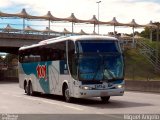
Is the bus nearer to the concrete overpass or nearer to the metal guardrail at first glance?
the concrete overpass

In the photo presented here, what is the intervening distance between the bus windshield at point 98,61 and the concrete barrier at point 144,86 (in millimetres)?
10872

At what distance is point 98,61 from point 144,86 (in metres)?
13.3

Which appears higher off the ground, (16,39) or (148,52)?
(16,39)

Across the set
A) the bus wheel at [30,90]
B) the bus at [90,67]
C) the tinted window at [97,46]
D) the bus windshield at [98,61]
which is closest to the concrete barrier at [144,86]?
the bus wheel at [30,90]

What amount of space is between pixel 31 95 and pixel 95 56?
33.5 ft

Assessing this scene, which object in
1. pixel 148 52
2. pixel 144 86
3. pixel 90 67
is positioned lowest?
pixel 144 86

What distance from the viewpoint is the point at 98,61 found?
21.7 m

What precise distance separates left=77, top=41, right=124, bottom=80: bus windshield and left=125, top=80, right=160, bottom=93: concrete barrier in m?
10.9

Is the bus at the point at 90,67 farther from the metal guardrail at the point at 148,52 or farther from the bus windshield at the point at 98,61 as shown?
the metal guardrail at the point at 148,52

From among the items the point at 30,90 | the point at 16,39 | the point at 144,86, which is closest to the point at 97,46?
the point at 30,90

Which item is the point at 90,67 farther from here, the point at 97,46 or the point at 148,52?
the point at 148,52

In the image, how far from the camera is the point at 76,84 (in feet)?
71.5

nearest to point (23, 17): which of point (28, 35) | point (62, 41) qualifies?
point (28, 35)

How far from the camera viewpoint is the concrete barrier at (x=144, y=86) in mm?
32662
